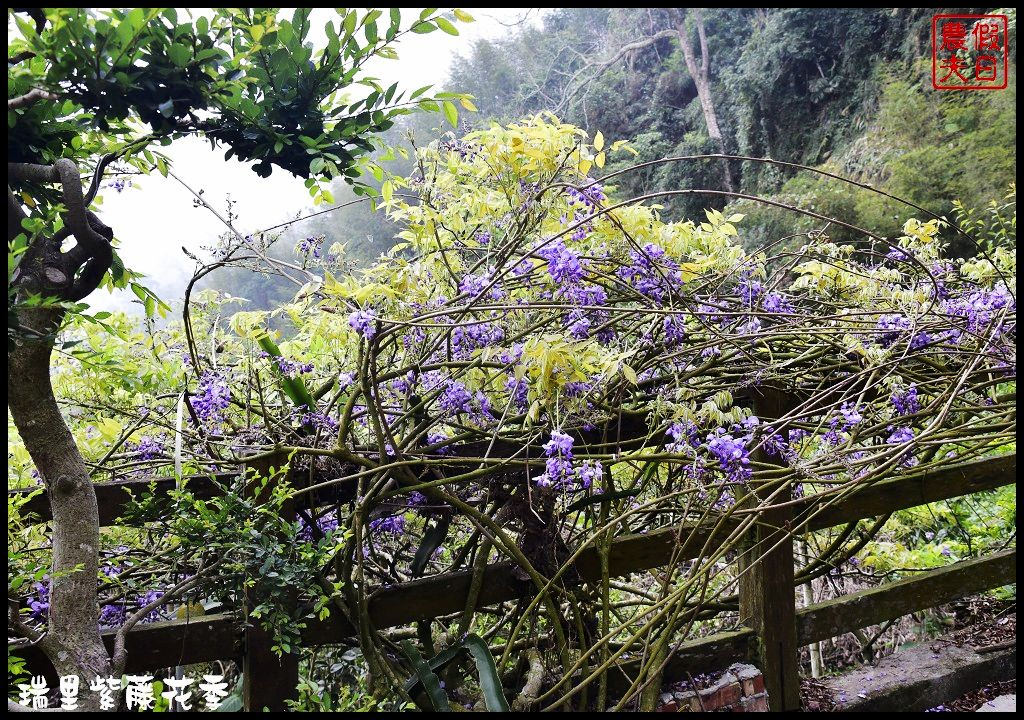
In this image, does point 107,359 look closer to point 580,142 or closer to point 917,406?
point 580,142

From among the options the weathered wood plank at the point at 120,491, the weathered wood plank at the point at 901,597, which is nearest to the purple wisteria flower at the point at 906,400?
the weathered wood plank at the point at 901,597

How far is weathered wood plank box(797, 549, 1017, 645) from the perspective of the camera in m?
1.79

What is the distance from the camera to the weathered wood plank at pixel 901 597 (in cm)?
179

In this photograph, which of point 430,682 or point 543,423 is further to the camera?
point 543,423

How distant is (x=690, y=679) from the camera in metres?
1.70

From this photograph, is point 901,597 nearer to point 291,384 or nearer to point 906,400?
point 906,400

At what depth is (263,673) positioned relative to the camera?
129 centimetres

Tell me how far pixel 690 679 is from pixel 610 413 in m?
0.73

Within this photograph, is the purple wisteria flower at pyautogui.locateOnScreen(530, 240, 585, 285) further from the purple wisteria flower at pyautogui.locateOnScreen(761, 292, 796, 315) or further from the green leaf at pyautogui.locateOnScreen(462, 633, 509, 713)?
the green leaf at pyautogui.locateOnScreen(462, 633, 509, 713)

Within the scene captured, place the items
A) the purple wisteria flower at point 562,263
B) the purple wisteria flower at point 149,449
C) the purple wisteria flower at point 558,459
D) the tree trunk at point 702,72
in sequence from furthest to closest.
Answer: the tree trunk at point 702,72 → the purple wisteria flower at point 149,449 → the purple wisteria flower at point 562,263 → the purple wisteria flower at point 558,459

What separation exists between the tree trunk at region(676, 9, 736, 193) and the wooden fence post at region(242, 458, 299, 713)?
11.8 m

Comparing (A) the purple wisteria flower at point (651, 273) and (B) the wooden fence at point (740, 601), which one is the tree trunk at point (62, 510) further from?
(A) the purple wisteria flower at point (651, 273)

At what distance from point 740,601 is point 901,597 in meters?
0.48

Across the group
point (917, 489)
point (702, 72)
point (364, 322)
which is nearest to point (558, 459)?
point (364, 322)
